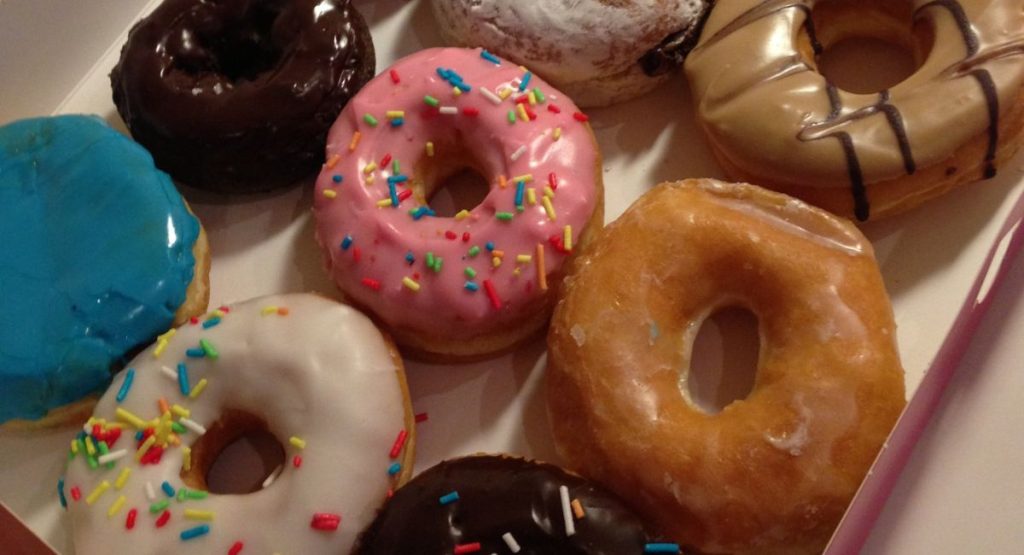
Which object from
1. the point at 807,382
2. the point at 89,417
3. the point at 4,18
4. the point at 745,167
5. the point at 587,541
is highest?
the point at 4,18

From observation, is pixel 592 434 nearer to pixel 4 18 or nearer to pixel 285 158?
pixel 285 158

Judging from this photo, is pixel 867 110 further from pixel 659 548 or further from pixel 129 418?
pixel 129 418

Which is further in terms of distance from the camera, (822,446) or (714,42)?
(714,42)

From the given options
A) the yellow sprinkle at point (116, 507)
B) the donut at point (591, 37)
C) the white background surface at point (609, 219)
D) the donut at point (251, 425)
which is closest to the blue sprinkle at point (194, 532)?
the donut at point (251, 425)

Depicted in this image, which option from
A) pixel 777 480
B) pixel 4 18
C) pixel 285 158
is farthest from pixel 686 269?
pixel 4 18

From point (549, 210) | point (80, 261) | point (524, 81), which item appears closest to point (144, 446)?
point (80, 261)

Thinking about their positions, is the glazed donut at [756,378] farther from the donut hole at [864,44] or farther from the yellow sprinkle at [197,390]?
the yellow sprinkle at [197,390]
